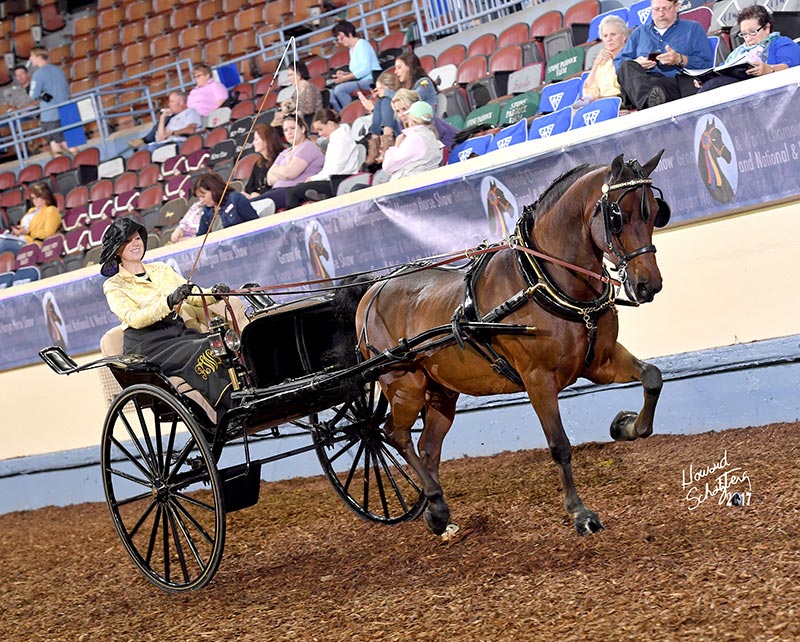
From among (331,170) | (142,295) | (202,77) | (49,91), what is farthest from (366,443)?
(49,91)

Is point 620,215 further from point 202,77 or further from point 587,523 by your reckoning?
point 202,77

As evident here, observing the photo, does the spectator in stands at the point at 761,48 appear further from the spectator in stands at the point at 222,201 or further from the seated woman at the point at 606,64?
the spectator in stands at the point at 222,201

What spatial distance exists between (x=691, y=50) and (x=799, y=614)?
528 centimetres

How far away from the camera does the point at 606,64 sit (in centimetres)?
783

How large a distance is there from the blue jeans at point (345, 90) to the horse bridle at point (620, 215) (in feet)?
24.7

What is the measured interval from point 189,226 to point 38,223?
4.29m

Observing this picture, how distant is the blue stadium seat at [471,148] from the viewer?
26.3 feet

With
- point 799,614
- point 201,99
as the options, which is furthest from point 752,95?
point 201,99

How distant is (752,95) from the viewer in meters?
5.75

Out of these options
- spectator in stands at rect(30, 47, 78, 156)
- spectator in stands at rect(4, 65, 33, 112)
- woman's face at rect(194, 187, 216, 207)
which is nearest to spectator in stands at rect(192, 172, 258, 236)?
woman's face at rect(194, 187, 216, 207)

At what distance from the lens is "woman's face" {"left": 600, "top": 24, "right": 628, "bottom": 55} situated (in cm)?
797

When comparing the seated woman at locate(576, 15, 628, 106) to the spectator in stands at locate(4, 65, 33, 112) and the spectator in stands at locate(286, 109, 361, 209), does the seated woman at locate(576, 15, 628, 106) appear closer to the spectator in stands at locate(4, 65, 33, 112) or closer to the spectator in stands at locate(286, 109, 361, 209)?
the spectator in stands at locate(286, 109, 361, 209)

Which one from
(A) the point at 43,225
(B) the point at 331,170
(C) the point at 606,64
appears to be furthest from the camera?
(A) the point at 43,225

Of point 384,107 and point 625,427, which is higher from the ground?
point 384,107
